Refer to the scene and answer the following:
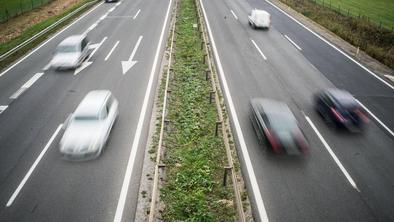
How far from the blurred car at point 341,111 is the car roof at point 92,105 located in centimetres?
1055

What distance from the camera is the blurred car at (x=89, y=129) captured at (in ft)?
40.7

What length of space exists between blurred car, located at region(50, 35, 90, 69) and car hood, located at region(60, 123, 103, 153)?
29.0ft

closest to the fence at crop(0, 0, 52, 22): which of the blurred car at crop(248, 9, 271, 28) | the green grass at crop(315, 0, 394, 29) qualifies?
the blurred car at crop(248, 9, 271, 28)

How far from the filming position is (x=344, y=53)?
24.4m

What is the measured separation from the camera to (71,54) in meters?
21.0

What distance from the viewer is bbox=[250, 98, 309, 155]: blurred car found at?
12336 millimetres

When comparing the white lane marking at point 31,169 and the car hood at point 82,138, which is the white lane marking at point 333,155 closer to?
the car hood at point 82,138

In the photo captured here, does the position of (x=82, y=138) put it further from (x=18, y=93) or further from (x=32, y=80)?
→ (x=32, y=80)

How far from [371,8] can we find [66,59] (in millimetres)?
37920

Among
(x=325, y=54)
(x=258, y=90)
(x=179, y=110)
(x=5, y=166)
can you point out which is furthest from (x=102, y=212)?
(x=325, y=54)

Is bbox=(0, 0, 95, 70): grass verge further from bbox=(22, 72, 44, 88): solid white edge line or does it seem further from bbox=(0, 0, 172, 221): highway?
bbox=(22, 72, 44, 88): solid white edge line

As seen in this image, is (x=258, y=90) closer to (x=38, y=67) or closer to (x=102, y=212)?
(x=102, y=212)

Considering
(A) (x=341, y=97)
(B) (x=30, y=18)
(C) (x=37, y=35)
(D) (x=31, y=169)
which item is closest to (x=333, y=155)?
(A) (x=341, y=97)

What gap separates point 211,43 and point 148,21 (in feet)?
30.9
